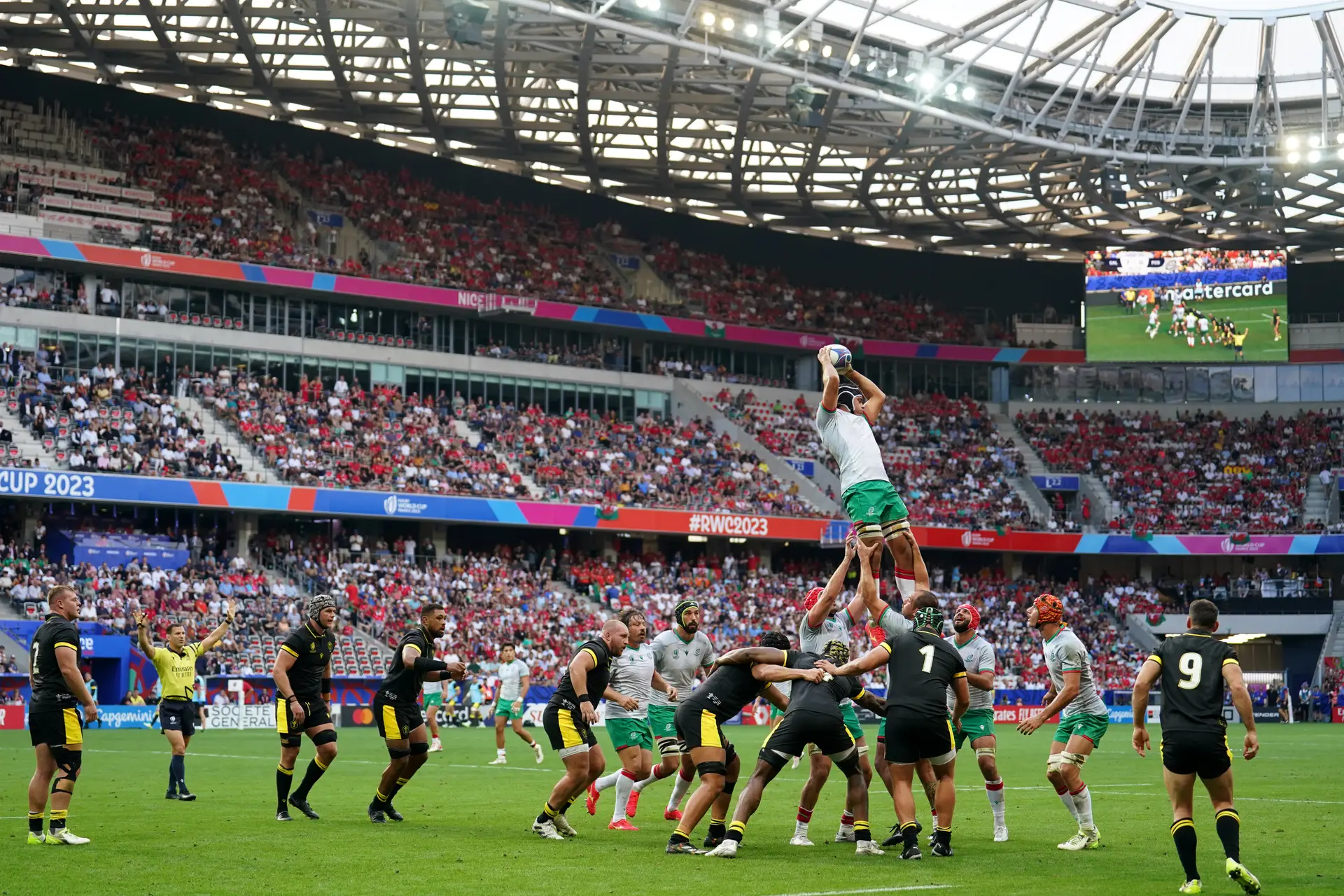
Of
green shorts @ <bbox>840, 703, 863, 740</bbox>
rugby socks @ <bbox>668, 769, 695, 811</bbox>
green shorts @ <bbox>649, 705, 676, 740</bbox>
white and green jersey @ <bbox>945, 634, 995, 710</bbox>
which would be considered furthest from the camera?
green shorts @ <bbox>649, 705, 676, 740</bbox>

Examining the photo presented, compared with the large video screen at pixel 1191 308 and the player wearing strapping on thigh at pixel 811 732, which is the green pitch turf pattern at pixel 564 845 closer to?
the player wearing strapping on thigh at pixel 811 732

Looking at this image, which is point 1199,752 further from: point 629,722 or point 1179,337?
point 1179,337

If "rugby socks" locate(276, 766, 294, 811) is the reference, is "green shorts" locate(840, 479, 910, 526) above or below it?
above

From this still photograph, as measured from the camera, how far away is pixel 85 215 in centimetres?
5647

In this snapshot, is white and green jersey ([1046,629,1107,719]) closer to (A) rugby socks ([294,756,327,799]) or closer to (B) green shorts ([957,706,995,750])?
(B) green shorts ([957,706,995,750])

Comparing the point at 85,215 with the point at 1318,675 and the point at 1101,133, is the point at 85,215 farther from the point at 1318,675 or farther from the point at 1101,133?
the point at 1318,675

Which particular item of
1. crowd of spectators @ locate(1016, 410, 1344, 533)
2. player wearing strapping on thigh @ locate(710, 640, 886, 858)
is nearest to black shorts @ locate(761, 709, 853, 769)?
player wearing strapping on thigh @ locate(710, 640, 886, 858)

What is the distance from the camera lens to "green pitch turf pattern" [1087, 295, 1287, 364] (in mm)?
67375

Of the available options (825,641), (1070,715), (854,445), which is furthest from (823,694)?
(1070,715)

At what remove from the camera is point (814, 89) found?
4628 cm

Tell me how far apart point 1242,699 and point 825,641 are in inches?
211

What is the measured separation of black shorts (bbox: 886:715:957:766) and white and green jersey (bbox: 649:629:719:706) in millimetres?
4045

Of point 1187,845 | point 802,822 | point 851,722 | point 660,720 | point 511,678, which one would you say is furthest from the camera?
point 511,678

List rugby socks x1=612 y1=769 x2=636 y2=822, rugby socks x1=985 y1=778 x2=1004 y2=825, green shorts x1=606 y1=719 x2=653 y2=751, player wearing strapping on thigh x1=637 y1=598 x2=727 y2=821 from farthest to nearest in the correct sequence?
green shorts x1=606 y1=719 x2=653 y2=751 < player wearing strapping on thigh x1=637 y1=598 x2=727 y2=821 < rugby socks x1=612 y1=769 x2=636 y2=822 < rugby socks x1=985 y1=778 x2=1004 y2=825
